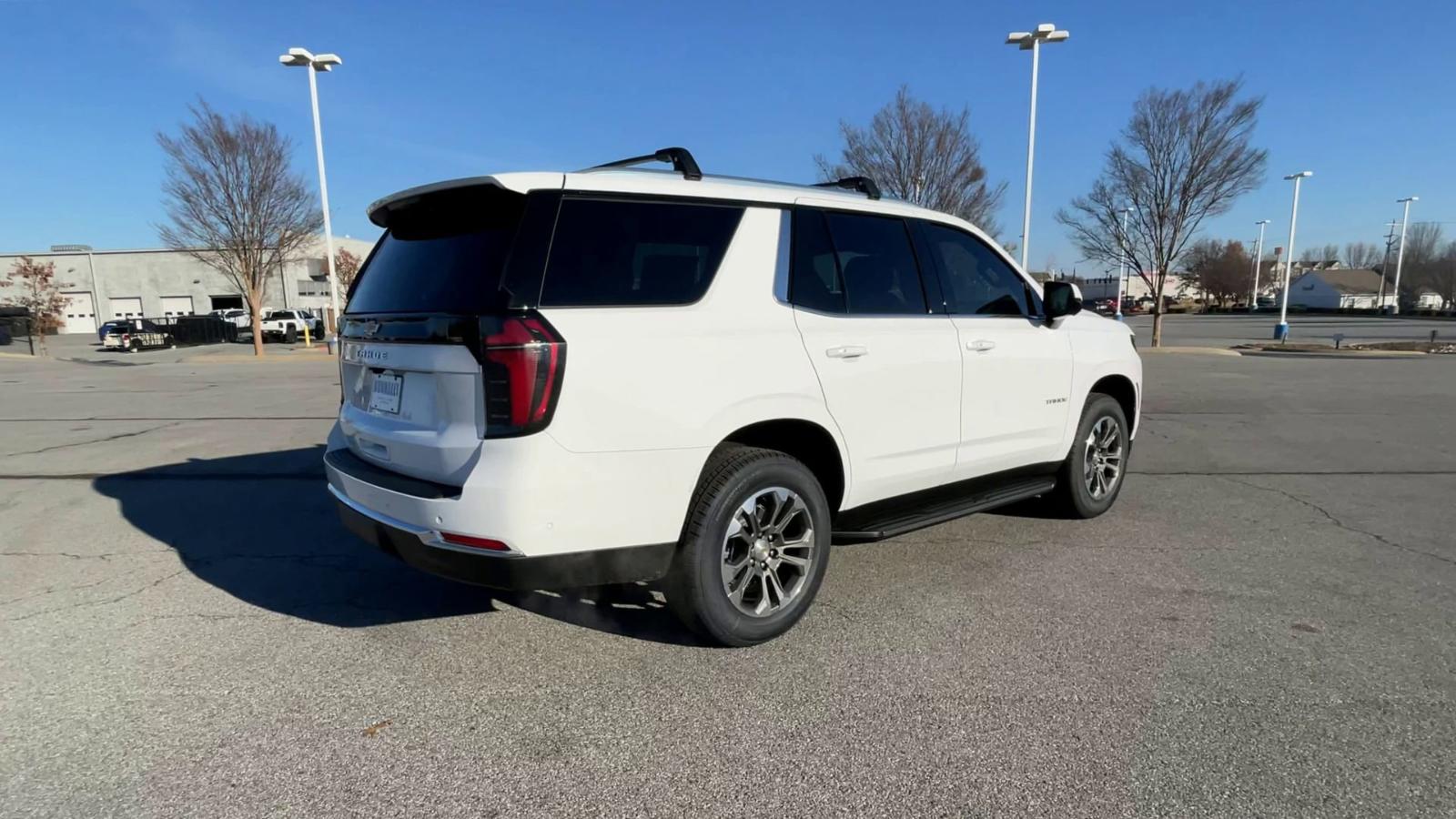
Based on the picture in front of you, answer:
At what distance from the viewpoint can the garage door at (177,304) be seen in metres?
57.5

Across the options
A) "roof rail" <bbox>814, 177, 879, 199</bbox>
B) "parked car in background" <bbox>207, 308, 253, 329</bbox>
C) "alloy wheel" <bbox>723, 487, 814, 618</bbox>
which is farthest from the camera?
"parked car in background" <bbox>207, 308, 253, 329</bbox>

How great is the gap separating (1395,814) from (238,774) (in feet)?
11.3

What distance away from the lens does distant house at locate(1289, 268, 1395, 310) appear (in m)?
97.6

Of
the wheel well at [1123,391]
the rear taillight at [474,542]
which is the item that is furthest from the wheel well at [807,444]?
the wheel well at [1123,391]

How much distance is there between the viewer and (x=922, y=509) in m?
3.92

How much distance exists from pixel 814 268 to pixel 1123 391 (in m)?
3.04

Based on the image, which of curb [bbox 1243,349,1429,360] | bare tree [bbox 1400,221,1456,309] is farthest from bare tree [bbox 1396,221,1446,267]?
curb [bbox 1243,349,1429,360]

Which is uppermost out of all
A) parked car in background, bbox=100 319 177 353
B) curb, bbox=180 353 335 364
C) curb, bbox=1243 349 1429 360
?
parked car in background, bbox=100 319 177 353

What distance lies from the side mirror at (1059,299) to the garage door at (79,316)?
72.1 meters

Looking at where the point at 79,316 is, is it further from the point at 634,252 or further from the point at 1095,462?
the point at 1095,462

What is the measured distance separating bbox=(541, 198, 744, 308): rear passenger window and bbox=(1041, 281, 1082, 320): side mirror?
221cm

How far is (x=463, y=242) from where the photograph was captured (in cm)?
299

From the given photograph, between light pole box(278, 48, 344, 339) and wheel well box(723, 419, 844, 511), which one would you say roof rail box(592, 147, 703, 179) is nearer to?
wheel well box(723, 419, 844, 511)

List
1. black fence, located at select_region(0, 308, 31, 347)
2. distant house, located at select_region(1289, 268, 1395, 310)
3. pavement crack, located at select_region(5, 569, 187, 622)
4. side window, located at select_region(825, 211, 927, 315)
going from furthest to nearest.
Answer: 1. distant house, located at select_region(1289, 268, 1395, 310)
2. black fence, located at select_region(0, 308, 31, 347)
3. pavement crack, located at select_region(5, 569, 187, 622)
4. side window, located at select_region(825, 211, 927, 315)
